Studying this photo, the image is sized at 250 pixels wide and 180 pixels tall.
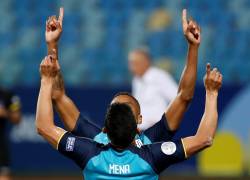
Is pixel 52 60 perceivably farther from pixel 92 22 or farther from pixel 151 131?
pixel 92 22

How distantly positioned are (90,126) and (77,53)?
9613mm

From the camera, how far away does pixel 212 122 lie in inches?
198

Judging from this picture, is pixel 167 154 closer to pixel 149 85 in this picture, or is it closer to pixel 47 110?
pixel 47 110

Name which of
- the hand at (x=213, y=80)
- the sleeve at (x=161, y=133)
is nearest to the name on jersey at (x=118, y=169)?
the hand at (x=213, y=80)

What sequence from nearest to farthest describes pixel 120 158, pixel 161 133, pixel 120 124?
pixel 120 124, pixel 120 158, pixel 161 133

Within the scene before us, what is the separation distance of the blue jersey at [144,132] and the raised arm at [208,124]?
22.8 inches

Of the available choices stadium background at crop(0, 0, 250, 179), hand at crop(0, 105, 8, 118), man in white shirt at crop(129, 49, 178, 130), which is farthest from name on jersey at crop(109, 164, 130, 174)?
stadium background at crop(0, 0, 250, 179)

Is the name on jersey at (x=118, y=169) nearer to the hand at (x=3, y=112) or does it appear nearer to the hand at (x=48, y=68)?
the hand at (x=48, y=68)

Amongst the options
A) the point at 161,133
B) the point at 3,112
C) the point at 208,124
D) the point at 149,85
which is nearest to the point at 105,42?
the point at 149,85

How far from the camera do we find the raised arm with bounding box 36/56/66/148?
4.98 metres

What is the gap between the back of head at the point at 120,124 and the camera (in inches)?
190

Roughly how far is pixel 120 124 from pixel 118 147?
21 cm

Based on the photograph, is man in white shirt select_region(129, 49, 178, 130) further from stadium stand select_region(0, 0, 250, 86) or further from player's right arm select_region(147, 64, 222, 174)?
player's right arm select_region(147, 64, 222, 174)

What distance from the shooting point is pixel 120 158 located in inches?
194
